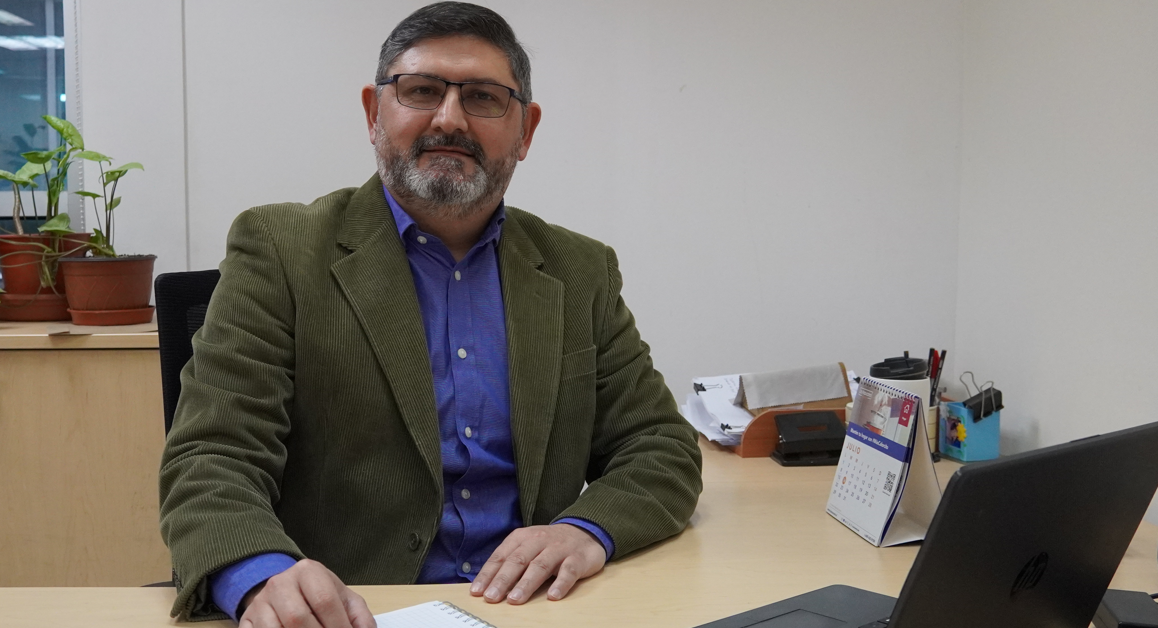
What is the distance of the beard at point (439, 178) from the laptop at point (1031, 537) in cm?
80

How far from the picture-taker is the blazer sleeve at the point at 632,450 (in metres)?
1.31

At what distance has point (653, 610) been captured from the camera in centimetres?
109

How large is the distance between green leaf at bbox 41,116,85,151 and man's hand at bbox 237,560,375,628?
164 centimetres

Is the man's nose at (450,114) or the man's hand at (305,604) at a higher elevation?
the man's nose at (450,114)

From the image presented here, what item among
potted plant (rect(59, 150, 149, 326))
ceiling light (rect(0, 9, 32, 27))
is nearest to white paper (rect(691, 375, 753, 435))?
potted plant (rect(59, 150, 149, 326))

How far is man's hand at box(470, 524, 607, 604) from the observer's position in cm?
112

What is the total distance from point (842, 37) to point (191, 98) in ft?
5.71

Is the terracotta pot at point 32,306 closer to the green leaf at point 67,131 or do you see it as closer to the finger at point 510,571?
the green leaf at point 67,131

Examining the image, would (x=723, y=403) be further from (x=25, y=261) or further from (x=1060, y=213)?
(x=25, y=261)

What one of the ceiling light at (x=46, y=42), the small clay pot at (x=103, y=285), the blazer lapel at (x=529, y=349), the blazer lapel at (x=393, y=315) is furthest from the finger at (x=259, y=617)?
the ceiling light at (x=46, y=42)

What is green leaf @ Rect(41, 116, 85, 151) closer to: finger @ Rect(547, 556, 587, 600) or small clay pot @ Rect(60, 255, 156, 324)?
small clay pot @ Rect(60, 255, 156, 324)

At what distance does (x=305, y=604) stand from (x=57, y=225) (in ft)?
5.49

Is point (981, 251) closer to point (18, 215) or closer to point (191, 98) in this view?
point (191, 98)

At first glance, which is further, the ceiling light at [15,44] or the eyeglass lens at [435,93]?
the ceiling light at [15,44]
